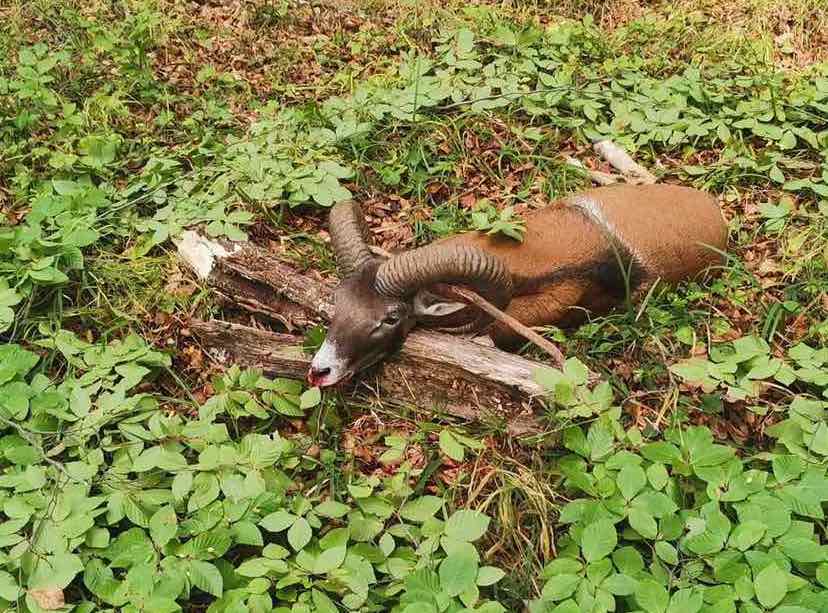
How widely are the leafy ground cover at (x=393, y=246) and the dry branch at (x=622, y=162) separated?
122 millimetres

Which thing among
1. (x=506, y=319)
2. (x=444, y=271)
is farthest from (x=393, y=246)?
(x=506, y=319)

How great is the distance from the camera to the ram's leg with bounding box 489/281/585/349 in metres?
5.16

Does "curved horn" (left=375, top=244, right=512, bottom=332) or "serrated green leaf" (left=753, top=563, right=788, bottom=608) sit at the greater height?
"curved horn" (left=375, top=244, right=512, bottom=332)

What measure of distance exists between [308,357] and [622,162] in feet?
10.4

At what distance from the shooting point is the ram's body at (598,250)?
519 centimetres

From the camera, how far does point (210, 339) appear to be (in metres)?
5.07

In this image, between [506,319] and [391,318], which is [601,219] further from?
[391,318]

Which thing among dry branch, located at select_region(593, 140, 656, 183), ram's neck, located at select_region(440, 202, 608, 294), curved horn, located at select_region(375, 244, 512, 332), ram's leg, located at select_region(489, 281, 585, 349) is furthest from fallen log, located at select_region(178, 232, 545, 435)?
dry branch, located at select_region(593, 140, 656, 183)

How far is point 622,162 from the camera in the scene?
655cm

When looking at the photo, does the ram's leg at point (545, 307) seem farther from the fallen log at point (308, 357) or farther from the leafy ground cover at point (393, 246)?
the fallen log at point (308, 357)

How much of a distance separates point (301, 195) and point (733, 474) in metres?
3.58

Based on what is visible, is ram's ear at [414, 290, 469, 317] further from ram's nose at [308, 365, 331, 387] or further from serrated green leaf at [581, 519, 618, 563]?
serrated green leaf at [581, 519, 618, 563]

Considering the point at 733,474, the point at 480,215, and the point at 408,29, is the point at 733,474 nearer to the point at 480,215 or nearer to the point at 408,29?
the point at 480,215

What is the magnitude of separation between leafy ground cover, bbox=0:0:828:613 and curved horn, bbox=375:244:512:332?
63cm
